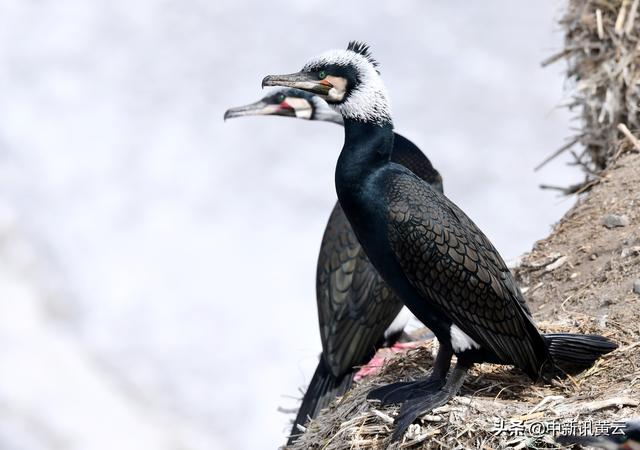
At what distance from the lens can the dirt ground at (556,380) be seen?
3.53 metres

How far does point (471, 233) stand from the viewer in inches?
149

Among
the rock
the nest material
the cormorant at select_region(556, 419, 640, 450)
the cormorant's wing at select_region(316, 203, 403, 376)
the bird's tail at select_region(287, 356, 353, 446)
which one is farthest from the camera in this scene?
the nest material

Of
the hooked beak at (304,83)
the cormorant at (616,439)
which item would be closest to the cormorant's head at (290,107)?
the hooked beak at (304,83)

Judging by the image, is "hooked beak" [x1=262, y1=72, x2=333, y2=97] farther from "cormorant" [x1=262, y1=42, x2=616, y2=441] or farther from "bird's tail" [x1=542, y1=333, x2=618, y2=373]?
"bird's tail" [x1=542, y1=333, x2=618, y2=373]

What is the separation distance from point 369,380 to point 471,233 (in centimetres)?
86

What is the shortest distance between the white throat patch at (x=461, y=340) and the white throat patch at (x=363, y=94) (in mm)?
742

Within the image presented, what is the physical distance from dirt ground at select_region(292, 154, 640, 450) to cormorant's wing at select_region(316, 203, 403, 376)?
2.19ft

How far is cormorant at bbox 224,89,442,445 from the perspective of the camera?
5.03 metres

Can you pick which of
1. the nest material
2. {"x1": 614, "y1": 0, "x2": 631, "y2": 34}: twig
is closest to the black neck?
the nest material

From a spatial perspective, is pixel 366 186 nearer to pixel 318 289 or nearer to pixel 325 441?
pixel 325 441

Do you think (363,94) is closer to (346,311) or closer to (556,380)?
(556,380)

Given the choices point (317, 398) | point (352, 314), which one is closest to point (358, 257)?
point (352, 314)

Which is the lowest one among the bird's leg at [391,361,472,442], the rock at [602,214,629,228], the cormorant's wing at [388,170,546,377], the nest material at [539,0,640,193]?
the bird's leg at [391,361,472,442]

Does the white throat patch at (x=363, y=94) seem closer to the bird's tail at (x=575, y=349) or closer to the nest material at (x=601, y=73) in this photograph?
the bird's tail at (x=575, y=349)
